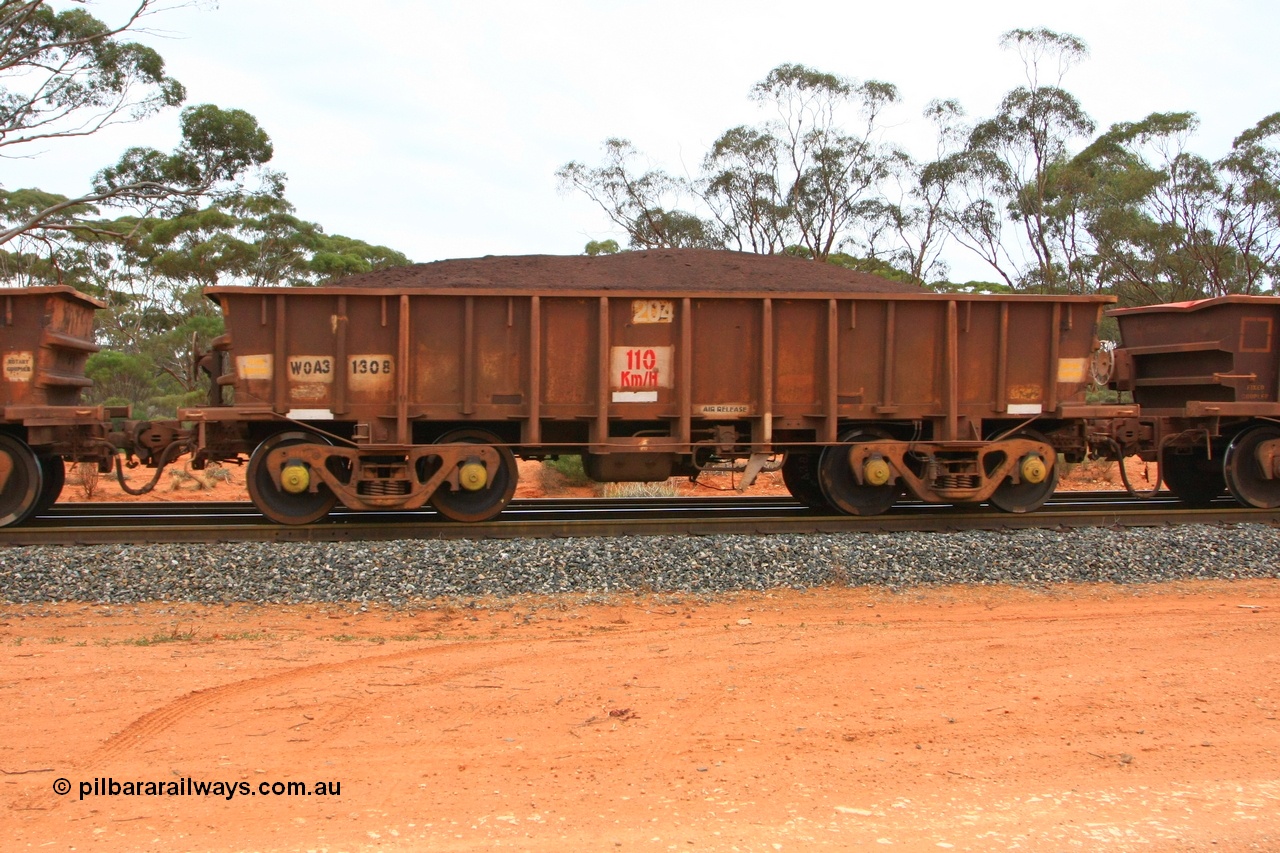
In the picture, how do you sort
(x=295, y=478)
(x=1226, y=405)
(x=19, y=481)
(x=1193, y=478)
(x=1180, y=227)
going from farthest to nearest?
(x=1180, y=227)
(x=1193, y=478)
(x=1226, y=405)
(x=19, y=481)
(x=295, y=478)

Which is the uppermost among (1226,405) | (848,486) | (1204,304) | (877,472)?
(1204,304)

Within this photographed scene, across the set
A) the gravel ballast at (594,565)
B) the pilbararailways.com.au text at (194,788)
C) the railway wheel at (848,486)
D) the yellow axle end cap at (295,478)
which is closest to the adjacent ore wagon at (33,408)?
the gravel ballast at (594,565)

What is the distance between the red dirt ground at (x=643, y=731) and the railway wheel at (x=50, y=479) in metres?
3.18

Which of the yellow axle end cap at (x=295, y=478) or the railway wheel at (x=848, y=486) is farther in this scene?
the railway wheel at (x=848, y=486)

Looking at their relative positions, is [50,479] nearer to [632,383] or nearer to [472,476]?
[472,476]

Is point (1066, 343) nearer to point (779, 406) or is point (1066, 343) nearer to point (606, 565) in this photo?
point (779, 406)

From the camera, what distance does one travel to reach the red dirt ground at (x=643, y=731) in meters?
3.54

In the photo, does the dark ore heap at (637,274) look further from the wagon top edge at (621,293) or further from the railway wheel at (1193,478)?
the railway wheel at (1193,478)

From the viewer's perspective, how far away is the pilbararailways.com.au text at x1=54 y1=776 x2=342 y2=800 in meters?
3.75

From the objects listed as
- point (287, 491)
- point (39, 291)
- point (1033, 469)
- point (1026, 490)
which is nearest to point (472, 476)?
point (287, 491)

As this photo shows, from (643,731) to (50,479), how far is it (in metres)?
8.19

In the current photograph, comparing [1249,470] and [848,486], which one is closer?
[848,486]

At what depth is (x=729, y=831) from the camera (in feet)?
11.5

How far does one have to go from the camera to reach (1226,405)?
10.4m
